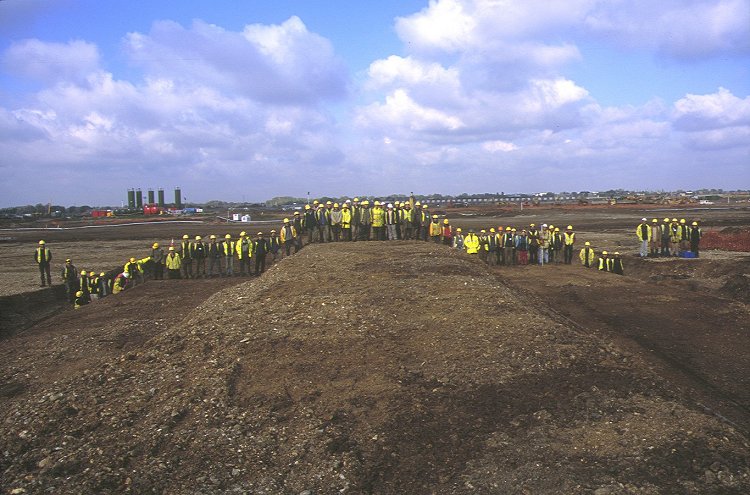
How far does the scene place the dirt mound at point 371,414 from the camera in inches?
247

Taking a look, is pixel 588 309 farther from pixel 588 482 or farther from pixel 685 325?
pixel 588 482

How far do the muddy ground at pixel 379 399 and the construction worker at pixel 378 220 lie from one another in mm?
8104

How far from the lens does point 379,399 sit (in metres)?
7.89

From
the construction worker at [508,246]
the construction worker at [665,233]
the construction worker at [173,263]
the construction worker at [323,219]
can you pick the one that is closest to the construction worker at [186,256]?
the construction worker at [173,263]

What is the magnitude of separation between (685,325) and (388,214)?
11588 mm

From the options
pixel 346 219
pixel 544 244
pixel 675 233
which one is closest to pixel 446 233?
pixel 544 244

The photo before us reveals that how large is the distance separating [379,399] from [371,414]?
373mm

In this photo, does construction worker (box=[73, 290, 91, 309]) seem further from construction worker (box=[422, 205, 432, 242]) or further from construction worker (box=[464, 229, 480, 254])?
construction worker (box=[464, 229, 480, 254])

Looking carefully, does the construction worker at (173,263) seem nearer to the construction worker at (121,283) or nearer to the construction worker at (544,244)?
the construction worker at (121,283)

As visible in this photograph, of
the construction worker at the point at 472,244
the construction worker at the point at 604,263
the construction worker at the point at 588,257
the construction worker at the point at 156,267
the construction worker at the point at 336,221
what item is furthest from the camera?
the construction worker at the point at 588,257

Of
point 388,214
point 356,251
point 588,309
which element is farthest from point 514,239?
point 356,251

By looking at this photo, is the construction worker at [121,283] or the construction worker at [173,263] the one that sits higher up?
the construction worker at [173,263]

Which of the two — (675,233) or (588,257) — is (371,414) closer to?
(588,257)

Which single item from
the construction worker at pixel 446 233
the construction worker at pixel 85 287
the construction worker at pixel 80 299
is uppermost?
the construction worker at pixel 446 233
